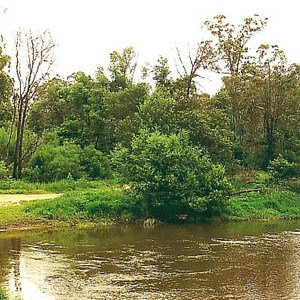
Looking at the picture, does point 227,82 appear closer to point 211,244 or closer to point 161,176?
point 161,176

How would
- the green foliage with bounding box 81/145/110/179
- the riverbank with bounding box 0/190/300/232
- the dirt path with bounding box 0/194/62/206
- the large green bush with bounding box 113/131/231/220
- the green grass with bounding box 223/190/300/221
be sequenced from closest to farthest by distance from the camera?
the riverbank with bounding box 0/190/300/232 → the dirt path with bounding box 0/194/62/206 → the large green bush with bounding box 113/131/231/220 → the green grass with bounding box 223/190/300/221 → the green foliage with bounding box 81/145/110/179

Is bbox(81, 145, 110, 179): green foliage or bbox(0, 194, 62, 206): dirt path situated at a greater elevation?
bbox(81, 145, 110, 179): green foliage

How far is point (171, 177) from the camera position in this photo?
93.2ft

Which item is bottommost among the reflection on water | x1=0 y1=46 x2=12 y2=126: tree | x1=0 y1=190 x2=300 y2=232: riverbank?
the reflection on water

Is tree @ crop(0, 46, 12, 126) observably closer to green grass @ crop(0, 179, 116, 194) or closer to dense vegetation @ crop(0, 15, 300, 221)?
dense vegetation @ crop(0, 15, 300, 221)

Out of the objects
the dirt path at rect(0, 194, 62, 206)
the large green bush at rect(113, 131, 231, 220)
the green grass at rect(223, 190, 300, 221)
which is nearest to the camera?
the dirt path at rect(0, 194, 62, 206)

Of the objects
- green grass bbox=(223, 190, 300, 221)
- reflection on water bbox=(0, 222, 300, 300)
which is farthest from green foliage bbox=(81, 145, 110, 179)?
reflection on water bbox=(0, 222, 300, 300)

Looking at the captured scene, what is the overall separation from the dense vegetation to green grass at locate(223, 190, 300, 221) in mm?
94

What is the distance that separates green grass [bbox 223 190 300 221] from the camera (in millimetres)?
32219

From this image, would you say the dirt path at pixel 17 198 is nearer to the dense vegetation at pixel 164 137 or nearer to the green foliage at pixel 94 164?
the dense vegetation at pixel 164 137

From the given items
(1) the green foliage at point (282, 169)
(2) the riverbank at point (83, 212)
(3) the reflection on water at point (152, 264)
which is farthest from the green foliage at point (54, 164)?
(1) the green foliage at point (282, 169)

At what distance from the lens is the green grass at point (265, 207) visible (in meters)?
32.2

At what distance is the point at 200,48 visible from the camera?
4006 centimetres

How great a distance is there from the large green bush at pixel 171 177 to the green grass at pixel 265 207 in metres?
2.19
